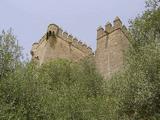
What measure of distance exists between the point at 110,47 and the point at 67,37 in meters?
9.97

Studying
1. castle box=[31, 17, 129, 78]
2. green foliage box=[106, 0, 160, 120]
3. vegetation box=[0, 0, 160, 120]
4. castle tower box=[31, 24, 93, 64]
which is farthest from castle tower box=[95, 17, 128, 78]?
green foliage box=[106, 0, 160, 120]

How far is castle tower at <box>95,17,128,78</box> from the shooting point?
38.6 m

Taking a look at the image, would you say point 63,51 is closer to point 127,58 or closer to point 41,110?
point 127,58

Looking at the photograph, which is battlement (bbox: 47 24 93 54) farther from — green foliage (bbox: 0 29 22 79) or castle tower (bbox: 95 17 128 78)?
green foliage (bbox: 0 29 22 79)

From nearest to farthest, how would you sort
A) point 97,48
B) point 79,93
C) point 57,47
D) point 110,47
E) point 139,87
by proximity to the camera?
1. point 139,87
2. point 79,93
3. point 110,47
4. point 97,48
5. point 57,47

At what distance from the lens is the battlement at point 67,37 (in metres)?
47.3

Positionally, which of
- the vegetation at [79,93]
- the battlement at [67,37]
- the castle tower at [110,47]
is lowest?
the vegetation at [79,93]

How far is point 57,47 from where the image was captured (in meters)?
47.0

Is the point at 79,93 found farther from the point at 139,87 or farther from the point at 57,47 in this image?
the point at 57,47

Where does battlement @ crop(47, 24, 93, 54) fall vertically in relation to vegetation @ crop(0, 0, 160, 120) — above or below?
above

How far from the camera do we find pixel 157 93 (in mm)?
20359

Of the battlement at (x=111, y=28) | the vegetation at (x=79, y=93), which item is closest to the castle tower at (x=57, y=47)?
the battlement at (x=111, y=28)

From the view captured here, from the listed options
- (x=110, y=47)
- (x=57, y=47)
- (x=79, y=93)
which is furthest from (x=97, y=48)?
(x=79, y=93)

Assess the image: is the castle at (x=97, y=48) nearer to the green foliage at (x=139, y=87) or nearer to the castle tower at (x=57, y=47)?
the castle tower at (x=57, y=47)
